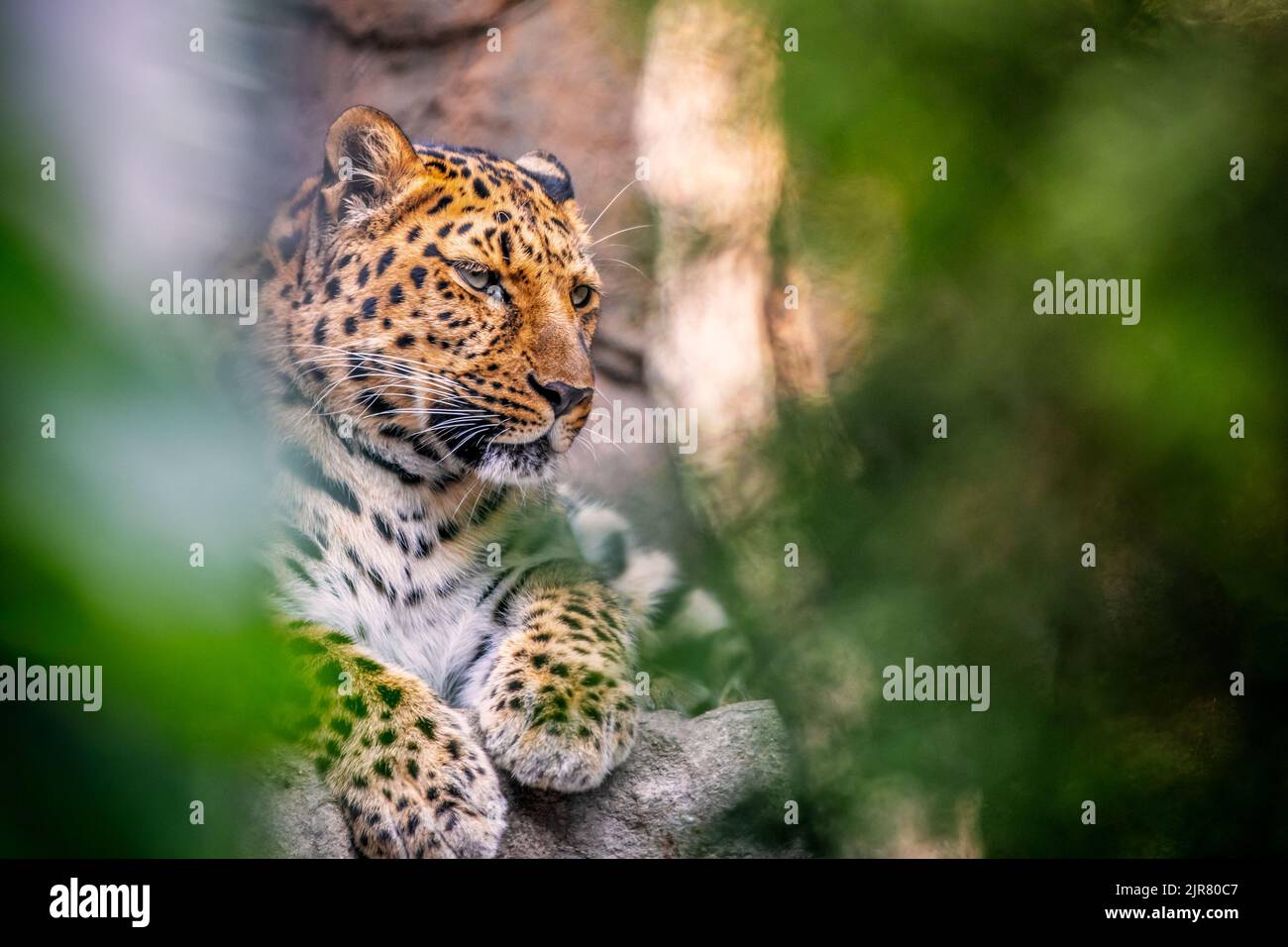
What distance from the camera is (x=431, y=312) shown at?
3.46 meters

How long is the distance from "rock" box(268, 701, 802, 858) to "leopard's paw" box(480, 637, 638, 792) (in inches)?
3.4

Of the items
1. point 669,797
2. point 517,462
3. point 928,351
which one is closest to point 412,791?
point 669,797

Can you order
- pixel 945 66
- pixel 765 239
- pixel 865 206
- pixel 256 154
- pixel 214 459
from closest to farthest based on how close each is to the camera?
1. pixel 214 459
2. pixel 945 66
3. pixel 256 154
4. pixel 865 206
5. pixel 765 239

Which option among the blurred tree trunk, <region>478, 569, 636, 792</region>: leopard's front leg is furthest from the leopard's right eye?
the blurred tree trunk

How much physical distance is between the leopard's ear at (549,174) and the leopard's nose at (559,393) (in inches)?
30.4

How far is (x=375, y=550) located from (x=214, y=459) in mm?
2589

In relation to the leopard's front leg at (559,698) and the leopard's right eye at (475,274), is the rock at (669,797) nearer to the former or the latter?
the leopard's front leg at (559,698)

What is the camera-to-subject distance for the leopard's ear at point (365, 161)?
336 cm

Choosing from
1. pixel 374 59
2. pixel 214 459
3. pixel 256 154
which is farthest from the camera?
pixel 374 59

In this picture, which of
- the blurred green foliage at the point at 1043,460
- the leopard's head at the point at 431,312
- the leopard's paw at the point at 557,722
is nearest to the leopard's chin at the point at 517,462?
the leopard's head at the point at 431,312

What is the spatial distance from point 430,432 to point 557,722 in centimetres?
101

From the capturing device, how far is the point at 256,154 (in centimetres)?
355
